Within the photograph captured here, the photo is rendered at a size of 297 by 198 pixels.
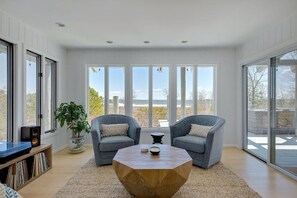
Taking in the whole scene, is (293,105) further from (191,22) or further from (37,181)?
(37,181)

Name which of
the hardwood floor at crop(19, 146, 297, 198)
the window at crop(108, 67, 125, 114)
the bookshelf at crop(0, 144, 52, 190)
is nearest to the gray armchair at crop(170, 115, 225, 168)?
the hardwood floor at crop(19, 146, 297, 198)

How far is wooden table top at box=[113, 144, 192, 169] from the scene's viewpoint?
90.4 inches

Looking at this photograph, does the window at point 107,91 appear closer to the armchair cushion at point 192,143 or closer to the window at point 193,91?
the window at point 193,91

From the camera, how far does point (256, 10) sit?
9.49ft

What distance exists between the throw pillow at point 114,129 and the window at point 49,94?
4.37 ft

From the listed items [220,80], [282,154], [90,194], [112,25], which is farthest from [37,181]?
[220,80]

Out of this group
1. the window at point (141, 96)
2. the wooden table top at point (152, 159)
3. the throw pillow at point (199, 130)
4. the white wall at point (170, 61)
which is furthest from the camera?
the window at point (141, 96)

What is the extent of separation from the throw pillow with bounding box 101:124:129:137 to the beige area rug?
816mm

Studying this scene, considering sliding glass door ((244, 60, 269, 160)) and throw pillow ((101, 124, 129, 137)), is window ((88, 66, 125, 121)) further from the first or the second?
sliding glass door ((244, 60, 269, 160))

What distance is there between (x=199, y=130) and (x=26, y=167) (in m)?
3.04

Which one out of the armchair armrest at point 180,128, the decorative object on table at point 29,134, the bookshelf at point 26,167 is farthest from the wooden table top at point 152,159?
the decorative object on table at point 29,134

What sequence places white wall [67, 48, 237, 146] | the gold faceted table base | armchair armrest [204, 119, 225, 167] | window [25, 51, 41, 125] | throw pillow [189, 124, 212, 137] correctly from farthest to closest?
white wall [67, 48, 237, 146] → throw pillow [189, 124, 212, 137] → window [25, 51, 41, 125] → armchair armrest [204, 119, 225, 167] → the gold faceted table base

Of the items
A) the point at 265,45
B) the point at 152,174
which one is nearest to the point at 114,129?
the point at 152,174

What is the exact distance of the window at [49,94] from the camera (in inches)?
171
